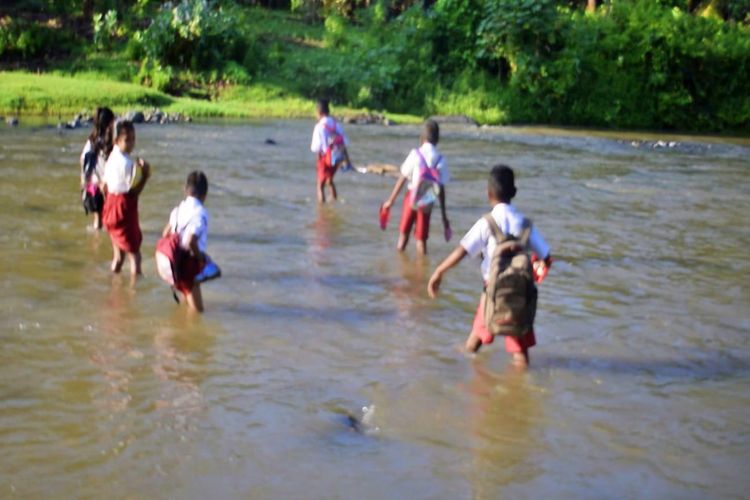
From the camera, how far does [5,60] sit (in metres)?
29.9

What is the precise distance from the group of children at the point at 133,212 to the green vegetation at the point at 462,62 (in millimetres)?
19075

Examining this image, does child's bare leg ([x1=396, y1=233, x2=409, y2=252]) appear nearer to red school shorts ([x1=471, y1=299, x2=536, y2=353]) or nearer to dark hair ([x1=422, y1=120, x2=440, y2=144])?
dark hair ([x1=422, y1=120, x2=440, y2=144])

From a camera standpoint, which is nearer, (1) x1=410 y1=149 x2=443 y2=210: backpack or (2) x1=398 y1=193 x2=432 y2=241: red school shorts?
(1) x1=410 y1=149 x2=443 y2=210: backpack

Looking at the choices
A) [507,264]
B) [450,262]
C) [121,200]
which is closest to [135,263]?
[121,200]

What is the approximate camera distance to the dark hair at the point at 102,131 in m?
9.11

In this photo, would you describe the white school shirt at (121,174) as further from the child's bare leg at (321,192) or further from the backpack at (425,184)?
the child's bare leg at (321,192)

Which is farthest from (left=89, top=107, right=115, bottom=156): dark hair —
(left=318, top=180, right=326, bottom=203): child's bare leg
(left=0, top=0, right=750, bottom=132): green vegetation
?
(left=0, top=0, right=750, bottom=132): green vegetation

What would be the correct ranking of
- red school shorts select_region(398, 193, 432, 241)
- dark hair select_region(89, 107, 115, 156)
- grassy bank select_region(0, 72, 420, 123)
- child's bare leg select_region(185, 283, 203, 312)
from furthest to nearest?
grassy bank select_region(0, 72, 420, 123) → red school shorts select_region(398, 193, 432, 241) → dark hair select_region(89, 107, 115, 156) → child's bare leg select_region(185, 283, 203, 312)

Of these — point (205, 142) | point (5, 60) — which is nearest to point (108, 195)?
point (205, 142)

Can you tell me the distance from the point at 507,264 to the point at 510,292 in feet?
0.65

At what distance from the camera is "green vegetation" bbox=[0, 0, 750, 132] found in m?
29.5

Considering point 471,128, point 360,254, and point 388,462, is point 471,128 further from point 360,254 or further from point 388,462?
point 388,462

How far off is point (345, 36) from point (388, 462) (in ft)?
95.9

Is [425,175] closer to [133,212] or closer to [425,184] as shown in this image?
[425,184]
